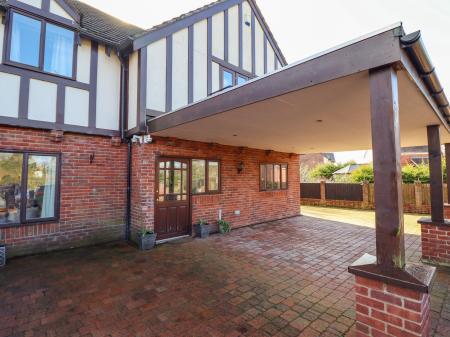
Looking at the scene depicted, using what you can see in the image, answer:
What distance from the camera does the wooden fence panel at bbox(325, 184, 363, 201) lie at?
12.7 m

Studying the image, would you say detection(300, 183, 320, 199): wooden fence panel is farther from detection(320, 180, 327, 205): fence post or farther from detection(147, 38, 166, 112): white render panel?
detection(147, 38, 166, 112): white render panel

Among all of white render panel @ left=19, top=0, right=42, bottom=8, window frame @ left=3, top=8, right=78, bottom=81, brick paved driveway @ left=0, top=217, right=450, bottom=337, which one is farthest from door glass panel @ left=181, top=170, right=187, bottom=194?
white render panel @ left=19, top=0, right=42, bottom=8

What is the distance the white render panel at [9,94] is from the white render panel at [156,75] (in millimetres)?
2615

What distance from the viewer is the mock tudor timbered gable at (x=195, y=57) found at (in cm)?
594

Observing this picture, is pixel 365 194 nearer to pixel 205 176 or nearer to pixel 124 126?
pixel 205 176

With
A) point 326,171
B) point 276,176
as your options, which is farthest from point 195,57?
point 326,171

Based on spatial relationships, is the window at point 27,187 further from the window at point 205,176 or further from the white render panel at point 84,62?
the window at point 205,176

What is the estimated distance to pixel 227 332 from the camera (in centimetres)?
262

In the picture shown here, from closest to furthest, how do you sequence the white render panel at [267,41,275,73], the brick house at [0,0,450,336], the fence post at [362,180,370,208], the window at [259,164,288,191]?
the brick house at [0,0,450,336], the window at [259,164,288,191], the white render panel at [267,41,275,73], the fence post at [362,180,370,208]

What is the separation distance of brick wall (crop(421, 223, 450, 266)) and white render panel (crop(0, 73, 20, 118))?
860 centimetres

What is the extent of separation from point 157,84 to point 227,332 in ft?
18.3

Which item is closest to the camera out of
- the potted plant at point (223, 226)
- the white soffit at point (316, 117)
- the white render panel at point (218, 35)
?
the white soffit at point (316, 117)

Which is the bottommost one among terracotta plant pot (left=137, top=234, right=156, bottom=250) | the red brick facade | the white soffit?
terracotta plant pot (left=137, top=234, right=156, bottom=250)

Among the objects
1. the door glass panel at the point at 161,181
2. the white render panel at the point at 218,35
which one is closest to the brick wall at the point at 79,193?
the door glass panel at the point at 161,181
